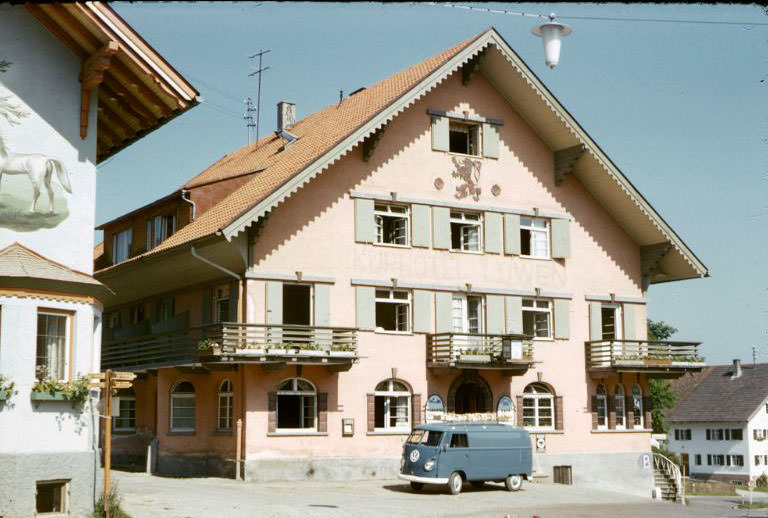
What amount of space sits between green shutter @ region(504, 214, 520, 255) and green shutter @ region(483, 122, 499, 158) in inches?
87.7

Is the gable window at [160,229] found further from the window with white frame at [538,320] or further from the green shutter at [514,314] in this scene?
the window with white frame at [538,320]

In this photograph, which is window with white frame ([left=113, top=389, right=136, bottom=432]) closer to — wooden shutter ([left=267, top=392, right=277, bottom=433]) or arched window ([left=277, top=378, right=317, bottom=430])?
arched window ([left=277, top=378, right=317, bottom=430])

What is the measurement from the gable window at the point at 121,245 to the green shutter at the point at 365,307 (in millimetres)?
10242

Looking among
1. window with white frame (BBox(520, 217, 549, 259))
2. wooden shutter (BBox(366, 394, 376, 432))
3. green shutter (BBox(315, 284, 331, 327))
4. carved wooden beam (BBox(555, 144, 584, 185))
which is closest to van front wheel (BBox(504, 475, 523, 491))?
wooden shutter (BBox(366, 394, 376, 432))

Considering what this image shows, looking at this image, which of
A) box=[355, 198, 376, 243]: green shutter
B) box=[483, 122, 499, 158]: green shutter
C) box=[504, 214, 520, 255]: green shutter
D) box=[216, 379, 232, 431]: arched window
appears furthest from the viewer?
box=[504, 214, 520, 255]: green shutter

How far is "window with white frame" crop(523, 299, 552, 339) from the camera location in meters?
36.4

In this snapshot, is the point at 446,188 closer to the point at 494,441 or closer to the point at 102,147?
the point at 494,441

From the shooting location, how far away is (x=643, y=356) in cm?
3653

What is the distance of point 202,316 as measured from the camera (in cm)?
3297

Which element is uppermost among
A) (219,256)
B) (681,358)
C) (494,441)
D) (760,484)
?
(219,256)

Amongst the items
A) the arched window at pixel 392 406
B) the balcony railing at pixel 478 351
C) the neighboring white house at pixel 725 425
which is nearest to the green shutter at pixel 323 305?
the arched window at pixel 392 406

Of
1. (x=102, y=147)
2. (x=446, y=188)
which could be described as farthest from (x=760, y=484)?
(x=102, y=147)

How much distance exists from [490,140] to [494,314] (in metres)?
6.04

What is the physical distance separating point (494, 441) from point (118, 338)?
15640 mm
